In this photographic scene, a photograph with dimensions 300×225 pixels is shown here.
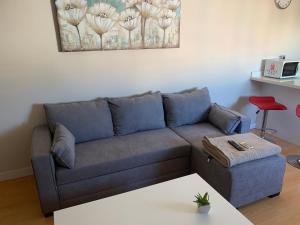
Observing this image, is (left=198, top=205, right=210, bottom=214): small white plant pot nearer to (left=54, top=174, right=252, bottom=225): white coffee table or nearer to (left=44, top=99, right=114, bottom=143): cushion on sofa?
(left=54, top=174, right=252, bottom=225): white coffee table

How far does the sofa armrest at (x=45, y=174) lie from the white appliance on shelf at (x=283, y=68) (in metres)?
3.02

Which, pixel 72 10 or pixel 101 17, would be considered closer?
pixel 72 10

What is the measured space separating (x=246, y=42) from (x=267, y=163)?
6.52 ft

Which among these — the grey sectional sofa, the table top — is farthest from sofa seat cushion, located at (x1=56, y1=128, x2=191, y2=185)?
the table top

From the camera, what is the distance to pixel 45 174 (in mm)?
1943

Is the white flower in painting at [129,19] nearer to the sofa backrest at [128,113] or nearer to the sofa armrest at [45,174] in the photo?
the sofa backrest at [128,113]

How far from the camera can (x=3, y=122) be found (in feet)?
8.18

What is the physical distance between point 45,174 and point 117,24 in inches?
66.0

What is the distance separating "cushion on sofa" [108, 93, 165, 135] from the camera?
2.67 meters

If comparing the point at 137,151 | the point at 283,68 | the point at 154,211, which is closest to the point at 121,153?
the point at 137,151

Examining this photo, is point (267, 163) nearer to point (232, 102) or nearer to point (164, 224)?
point (164, 224)

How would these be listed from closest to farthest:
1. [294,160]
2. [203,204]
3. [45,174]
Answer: [203,204], [45,174], [294,160]

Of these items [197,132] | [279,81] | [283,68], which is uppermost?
[283,68]

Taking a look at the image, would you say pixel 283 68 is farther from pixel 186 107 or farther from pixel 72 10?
pixel 72 10
